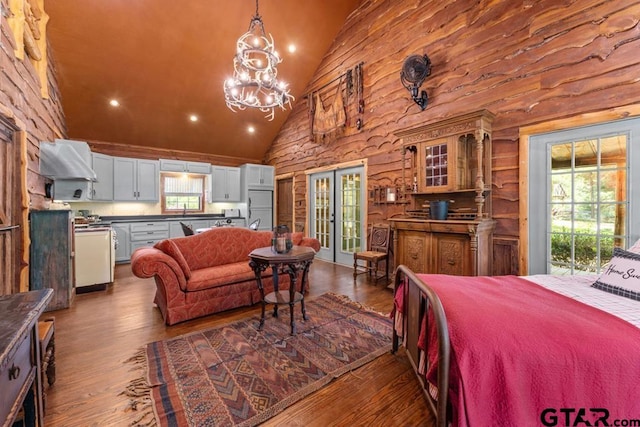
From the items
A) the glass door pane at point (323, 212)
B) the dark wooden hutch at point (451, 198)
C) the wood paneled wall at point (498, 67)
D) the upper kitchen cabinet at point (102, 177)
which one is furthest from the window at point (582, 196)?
the upper kitchen cabinet at point (102, 177)

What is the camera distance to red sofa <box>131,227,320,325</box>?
2854 mm

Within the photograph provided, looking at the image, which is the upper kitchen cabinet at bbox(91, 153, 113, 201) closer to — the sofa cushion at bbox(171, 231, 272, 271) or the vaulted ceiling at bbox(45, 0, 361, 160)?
the vaulted ceiling at bbox(45, 0, 361, 160)

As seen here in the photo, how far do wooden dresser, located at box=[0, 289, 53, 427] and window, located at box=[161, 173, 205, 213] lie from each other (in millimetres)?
6102

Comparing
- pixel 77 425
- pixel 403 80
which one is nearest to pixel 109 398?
pixel 77 425

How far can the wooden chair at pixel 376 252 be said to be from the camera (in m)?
4.50

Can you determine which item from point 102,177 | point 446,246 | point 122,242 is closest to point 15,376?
point 446,246

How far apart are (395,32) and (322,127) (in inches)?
87.6

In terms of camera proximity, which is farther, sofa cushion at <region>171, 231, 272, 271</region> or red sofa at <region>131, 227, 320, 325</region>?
sofa cushion at <region>171, 231, 272, 271</region>

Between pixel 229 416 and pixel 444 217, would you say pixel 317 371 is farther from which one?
pixel 444 217

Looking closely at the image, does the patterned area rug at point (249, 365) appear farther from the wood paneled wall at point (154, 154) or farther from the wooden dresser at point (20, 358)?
the wood paneled wall at point (154, 154)

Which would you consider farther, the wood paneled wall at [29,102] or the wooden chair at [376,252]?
the wooden chair at [376,252]

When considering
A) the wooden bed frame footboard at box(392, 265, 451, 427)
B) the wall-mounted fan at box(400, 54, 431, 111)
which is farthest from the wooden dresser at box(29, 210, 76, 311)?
the wall-mounted fan at box(400, 54, 431, 111)

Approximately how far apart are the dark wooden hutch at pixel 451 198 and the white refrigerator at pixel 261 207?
15.9ft

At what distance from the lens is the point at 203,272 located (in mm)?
3271
